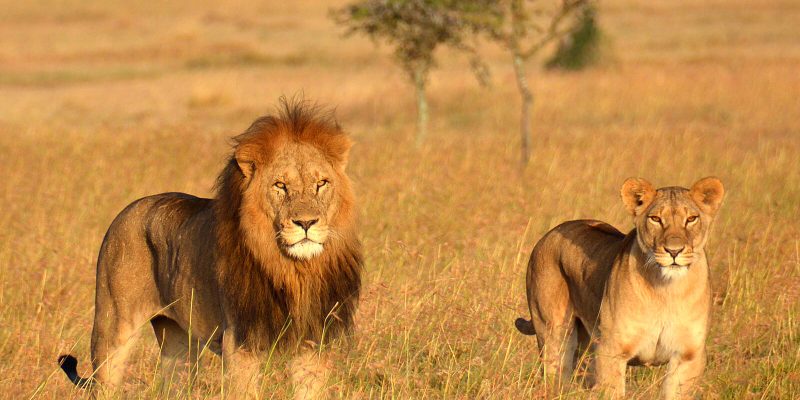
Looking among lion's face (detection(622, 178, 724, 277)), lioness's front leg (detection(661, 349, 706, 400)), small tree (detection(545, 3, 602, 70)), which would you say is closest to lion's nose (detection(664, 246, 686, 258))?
lion's face (detection(622, 178, 724, 277))

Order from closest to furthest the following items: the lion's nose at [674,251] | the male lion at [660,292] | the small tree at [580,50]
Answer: the lion's nose at [674,251] → the male lion at [660,292] → the small tree at [580,50]

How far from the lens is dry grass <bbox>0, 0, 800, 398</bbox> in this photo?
5477 mm

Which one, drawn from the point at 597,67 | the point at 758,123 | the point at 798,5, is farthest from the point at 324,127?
the point at 798,5

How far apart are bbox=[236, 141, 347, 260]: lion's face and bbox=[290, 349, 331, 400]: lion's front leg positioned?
475 mm

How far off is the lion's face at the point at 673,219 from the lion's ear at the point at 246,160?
1516mm

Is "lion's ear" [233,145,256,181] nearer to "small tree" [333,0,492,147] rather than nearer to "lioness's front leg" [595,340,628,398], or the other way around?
"lioness's front leg" [595,340,628,398]

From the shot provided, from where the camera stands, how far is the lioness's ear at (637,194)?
4793 mm

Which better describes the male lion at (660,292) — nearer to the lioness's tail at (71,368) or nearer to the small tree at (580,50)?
the lioness's tail at (71,368)

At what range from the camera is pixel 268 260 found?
4.62 meters

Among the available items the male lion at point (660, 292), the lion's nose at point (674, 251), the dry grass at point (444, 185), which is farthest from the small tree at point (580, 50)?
the lion's nose at point (674, 251)

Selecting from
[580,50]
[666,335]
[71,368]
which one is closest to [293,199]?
[71,368]

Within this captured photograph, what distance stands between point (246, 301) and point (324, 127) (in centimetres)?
76

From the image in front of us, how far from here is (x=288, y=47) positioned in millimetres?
38469

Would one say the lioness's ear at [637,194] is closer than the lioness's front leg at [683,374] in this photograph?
No
